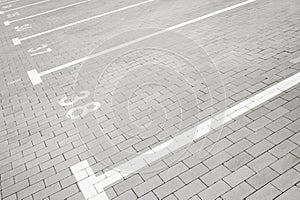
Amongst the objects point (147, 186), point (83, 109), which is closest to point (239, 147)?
point (147, 186)

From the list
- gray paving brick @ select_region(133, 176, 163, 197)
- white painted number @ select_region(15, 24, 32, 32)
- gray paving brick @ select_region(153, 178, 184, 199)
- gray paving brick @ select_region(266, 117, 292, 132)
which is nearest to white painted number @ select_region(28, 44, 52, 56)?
white painted number @ select_region(15, 24, 32, 32)

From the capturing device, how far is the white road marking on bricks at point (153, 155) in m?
4.12

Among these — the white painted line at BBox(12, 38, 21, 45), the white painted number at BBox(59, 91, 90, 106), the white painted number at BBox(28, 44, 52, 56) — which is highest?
the white painted line at BBox(12, 38, 21, 45)

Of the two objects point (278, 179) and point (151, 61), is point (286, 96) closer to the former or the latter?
point (278, 179)

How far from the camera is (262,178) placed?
3.79 m

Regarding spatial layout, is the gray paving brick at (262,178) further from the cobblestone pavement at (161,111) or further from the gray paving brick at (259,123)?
the gray paving brick at (259,123)

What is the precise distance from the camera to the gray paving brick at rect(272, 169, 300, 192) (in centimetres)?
363

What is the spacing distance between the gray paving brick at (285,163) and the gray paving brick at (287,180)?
8cm

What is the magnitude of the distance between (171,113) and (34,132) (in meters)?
2.70

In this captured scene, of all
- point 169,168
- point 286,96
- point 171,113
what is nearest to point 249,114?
point 286,96

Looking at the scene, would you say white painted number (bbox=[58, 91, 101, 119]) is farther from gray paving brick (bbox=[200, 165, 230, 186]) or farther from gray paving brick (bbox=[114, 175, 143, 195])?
gray paving brick (bbox=[200, 165, 230, 186])

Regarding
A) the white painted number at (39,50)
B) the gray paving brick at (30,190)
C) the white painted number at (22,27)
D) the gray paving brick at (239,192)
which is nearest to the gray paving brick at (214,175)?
the gray paving brick at (239,192)

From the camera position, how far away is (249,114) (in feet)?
16.2

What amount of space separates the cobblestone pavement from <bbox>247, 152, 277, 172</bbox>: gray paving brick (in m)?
0.02
